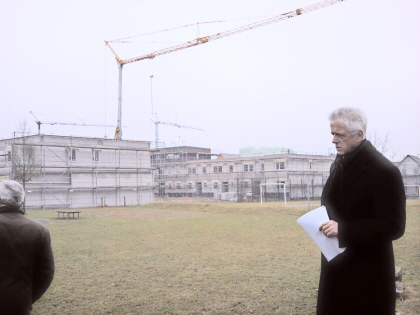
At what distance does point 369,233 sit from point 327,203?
0.39m

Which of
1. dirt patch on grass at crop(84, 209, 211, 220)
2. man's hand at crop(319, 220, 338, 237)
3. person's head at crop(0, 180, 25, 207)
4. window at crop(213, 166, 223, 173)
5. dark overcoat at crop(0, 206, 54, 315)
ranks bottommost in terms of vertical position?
dirt patch on grass at crop(84, 209, 211, 220)

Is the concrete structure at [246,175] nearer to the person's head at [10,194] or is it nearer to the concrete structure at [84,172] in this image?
the concrete structure at [84,172]

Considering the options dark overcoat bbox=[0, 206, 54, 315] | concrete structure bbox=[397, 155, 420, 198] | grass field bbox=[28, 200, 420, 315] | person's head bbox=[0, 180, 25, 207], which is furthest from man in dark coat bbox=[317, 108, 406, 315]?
concrete structure bbox=[397, 155, 420, 198]

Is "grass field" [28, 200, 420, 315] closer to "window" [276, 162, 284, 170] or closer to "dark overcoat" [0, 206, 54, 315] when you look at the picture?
"dark overcoat" [0, 206, 54, 315]

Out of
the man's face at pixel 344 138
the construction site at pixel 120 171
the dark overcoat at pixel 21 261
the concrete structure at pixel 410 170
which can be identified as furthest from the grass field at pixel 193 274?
the concrete structure at pixel 410 170

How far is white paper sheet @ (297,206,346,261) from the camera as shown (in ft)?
7.87

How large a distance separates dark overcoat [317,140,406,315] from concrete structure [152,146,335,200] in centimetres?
4397

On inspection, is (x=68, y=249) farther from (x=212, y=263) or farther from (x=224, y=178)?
(x=224, y=178)

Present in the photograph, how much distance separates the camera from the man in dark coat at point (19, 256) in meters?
2.79

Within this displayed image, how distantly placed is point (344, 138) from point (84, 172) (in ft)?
130

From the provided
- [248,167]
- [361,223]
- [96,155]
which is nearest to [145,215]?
[96,155]

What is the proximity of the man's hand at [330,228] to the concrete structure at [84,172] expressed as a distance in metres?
34.3

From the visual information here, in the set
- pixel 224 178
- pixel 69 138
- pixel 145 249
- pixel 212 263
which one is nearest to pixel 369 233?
pixel 212 263

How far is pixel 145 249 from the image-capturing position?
11.5m
